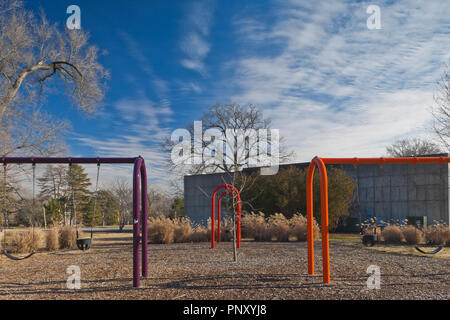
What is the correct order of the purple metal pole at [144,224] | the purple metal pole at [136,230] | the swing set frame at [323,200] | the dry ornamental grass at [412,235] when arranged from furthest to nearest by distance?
the dry ornamental grass at [412,235] → the purple metal pole at [144,224] → the swing set frame at [323,200] → the purple metal pole at [136,230]

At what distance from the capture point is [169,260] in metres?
9.15

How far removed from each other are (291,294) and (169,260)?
4.59 m

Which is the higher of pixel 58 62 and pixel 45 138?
pixel 58 62

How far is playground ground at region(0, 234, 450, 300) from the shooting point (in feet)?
17.6

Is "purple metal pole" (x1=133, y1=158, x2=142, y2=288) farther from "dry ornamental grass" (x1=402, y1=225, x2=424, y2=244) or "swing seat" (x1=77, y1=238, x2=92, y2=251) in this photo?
"dry ornamental grass" (x1=402, y1=225, x2=424, y2=244)

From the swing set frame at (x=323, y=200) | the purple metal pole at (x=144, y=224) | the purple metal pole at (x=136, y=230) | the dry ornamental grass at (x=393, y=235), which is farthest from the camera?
the dry ornamental grass at (x=393, y=235)

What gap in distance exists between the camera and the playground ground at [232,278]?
5359 mm

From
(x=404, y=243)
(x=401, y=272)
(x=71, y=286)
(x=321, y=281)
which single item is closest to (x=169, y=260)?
(x=71, y=286)

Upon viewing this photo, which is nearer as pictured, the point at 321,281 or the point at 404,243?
the point at 321,281

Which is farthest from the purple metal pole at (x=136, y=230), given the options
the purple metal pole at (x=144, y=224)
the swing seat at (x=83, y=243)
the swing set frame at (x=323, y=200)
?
the swing set frame at (x=323, y=200)

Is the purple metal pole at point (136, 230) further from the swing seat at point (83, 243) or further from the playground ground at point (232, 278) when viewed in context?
the swing seat at point (83, 243)

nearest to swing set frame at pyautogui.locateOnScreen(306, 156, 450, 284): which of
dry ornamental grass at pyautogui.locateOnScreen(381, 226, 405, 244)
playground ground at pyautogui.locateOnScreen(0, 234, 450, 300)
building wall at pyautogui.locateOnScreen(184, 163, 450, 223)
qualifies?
playground ground at pyautogui.locateOnScreen(0, 234, 450, 300)

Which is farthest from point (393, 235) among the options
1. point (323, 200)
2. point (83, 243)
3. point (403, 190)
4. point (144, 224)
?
point (83, 243)
